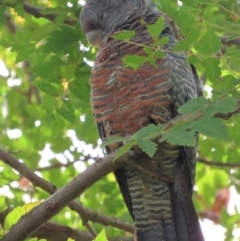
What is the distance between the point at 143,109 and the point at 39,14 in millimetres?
1225

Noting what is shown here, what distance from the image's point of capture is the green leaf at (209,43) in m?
3.05

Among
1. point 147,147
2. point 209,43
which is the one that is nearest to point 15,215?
point 147,147

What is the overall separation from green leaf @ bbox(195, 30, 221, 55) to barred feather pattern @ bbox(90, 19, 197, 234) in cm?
92

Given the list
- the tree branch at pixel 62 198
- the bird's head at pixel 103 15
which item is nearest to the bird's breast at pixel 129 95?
the bird's head at pixel 103 15

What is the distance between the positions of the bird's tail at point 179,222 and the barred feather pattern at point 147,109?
0.05ft

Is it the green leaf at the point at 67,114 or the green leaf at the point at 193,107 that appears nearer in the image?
the green leaf at the point at 193,107

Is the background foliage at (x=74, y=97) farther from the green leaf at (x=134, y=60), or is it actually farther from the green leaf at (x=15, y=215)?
the green leaf at (x=15, y=215)

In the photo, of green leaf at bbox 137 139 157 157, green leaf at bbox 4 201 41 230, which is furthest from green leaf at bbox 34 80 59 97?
green leaf at bbox 137 139 157 157

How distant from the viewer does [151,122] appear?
3.98m

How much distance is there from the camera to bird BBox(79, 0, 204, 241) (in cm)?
396

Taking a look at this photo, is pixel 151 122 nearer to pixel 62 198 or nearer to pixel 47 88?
pixel 47 88

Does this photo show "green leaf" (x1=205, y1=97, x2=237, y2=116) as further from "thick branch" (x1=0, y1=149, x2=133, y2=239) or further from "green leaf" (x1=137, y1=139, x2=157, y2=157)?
"thick branch" (x1=0, y1=149, x2=133, y2=239)

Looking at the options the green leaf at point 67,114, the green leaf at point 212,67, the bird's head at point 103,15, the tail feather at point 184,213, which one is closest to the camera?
the green leaf at point 212,67

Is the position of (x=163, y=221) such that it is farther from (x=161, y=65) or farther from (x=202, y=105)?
(x=202, y=105)
